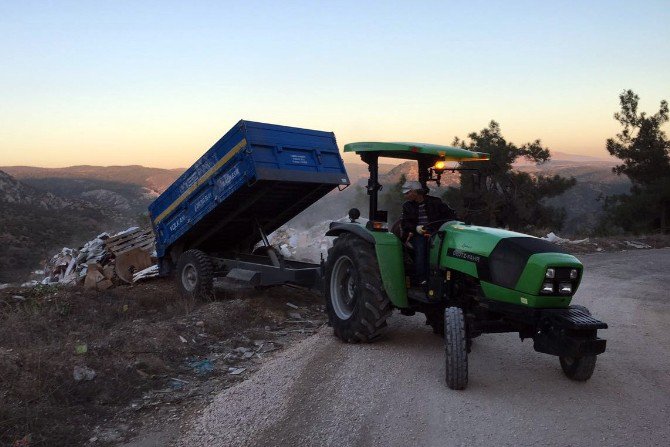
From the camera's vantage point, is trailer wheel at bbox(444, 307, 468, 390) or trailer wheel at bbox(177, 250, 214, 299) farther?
trailer wheel at bbox(177, 250, 214, 299)

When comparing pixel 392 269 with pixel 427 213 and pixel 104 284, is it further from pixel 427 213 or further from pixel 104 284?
pixel 104 284

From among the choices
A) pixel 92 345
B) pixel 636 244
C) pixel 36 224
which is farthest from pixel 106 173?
pixel 92 345

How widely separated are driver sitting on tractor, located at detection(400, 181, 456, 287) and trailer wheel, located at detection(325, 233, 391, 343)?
0.46 m

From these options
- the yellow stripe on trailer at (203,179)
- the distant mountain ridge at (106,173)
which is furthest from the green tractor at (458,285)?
the distant mountain ridge at (106,173)

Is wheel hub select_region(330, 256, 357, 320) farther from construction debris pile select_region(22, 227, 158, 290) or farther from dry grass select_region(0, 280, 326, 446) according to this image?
construction debris pile select_region(22, 227, 158, 290)

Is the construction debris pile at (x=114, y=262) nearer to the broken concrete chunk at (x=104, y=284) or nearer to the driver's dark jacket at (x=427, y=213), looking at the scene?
the broken concrete chunk at (x=104, y=284)

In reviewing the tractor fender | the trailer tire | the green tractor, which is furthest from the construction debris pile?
the trailer tire

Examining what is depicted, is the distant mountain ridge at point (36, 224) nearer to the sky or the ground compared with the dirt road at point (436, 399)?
nearer to the ground

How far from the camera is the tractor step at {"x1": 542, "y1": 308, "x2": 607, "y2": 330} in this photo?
4.61m

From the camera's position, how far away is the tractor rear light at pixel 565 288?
4.93 m

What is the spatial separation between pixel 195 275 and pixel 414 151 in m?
5.47

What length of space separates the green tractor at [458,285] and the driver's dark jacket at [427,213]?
243mm

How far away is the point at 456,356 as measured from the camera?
5.01m

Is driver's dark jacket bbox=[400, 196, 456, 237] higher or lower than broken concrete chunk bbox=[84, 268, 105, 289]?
higher
